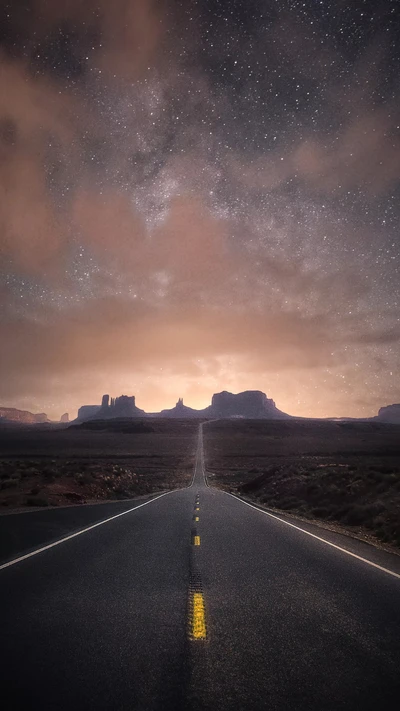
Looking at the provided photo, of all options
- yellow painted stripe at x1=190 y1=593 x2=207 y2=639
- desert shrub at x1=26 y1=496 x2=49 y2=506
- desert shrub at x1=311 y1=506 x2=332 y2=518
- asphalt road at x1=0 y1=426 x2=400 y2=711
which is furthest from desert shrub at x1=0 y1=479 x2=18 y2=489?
yellow painted stripe at x1=190 y1=593 x2=207 y2=639

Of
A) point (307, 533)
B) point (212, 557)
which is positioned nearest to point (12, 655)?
point (212, 557)

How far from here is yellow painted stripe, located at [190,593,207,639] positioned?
401 centimetres

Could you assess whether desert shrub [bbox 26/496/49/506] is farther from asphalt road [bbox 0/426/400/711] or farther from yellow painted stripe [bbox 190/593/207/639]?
yellow painted stripe [bbox 190/593/207/639]

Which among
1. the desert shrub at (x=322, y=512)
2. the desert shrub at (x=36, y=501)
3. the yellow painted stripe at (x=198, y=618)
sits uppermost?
the yellow painted stripe at (x=198, y=618)

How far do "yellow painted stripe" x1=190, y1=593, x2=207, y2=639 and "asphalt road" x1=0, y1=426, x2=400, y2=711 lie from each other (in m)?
0.02

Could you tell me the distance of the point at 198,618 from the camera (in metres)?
4.47

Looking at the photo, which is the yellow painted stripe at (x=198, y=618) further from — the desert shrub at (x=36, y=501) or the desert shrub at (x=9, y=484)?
the desert shrub at (x=9, y=484)

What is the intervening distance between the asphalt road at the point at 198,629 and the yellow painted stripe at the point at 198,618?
2cm

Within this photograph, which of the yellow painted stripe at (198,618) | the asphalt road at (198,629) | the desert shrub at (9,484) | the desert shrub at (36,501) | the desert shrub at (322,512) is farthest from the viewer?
the desert shrub at (9,484)

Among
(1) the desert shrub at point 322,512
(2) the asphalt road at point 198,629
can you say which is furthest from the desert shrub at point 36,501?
(1) the desert shrub at point 322,512

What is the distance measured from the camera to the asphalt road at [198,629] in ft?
9.73

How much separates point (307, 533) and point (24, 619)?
8550 mm

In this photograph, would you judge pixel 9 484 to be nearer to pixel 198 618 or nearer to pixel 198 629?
pixel 198 618

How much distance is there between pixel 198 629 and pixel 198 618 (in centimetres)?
35
